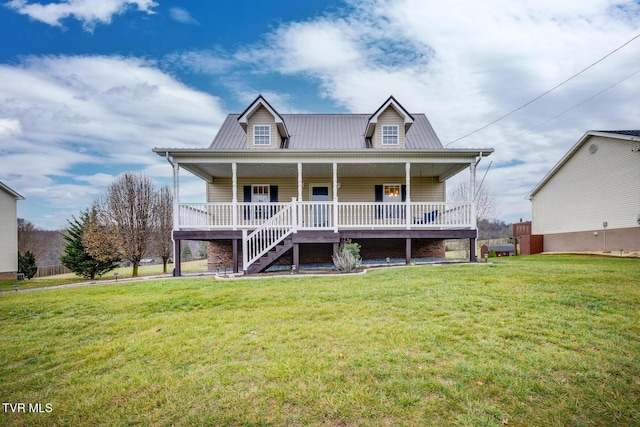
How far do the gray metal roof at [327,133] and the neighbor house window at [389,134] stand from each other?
1332 mm

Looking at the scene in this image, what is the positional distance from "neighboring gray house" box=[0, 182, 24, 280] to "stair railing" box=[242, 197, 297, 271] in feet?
57.5

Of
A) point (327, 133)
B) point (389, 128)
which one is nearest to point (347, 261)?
point (389, 128)

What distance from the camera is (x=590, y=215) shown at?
715 inches

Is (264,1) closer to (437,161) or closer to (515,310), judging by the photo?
(437,161)

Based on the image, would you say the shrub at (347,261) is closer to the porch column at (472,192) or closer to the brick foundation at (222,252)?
the porch column at (472,192)

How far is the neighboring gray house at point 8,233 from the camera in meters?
19.1

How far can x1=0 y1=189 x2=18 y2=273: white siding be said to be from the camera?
19109 mm

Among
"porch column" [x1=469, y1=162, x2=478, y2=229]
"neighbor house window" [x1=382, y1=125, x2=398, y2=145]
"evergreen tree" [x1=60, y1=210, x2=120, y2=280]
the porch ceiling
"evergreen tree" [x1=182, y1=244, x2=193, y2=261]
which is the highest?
"neighbor house window" [x1=382, y1=125, x2=398, y2=145]

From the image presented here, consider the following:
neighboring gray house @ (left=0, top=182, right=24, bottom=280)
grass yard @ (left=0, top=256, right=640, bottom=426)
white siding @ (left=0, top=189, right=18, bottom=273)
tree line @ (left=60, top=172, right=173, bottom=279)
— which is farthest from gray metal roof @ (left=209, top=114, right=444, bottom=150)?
white siding @ (left=0, top=189, right=18, bottom=273)

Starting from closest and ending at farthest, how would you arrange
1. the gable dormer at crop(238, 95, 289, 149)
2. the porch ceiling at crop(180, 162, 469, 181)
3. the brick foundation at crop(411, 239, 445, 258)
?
the porch ceiling at crop(180, 162, 469, 181) < the gable dormer at crop(238, 95, 289, 149) < the brick foundation at crop(411, 239, 445, 258)

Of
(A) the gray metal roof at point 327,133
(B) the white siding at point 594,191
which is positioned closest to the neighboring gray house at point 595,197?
(B) the white siding at point 594,191

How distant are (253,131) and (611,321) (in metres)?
14.1

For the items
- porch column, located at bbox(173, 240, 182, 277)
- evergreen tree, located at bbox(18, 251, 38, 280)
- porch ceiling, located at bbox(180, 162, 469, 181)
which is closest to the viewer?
porch column, located at bbox(173, 240, 182, 277)

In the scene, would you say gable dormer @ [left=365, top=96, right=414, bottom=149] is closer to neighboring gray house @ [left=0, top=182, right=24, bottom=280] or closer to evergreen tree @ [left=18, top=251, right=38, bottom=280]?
neighboring gray house @ [left=0, top=182, right=24, bottom=280]
